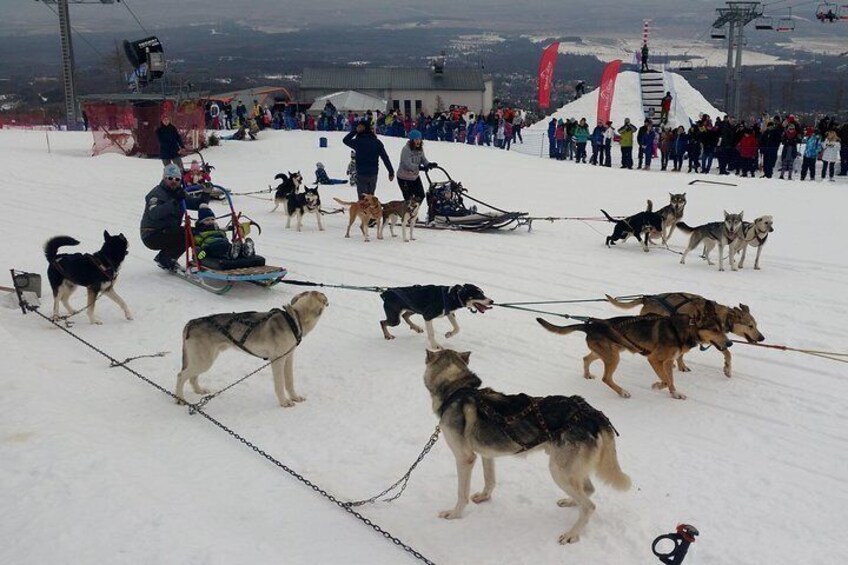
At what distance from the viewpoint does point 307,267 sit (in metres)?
9.27

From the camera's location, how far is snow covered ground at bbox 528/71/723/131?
91.4 feet

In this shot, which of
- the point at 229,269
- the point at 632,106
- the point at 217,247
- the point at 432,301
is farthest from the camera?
the point at 632,106

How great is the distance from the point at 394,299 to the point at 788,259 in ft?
18.6

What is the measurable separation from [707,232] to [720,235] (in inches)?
7.6

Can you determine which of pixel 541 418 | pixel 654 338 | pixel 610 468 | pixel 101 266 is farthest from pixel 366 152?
pixel 610 468

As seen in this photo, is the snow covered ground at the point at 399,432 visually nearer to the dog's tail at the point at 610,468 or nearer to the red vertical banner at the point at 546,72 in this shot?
the dog's tail at the point at 610,468

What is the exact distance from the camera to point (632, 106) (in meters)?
29.0

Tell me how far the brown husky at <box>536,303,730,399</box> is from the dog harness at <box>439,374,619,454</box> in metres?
1.67

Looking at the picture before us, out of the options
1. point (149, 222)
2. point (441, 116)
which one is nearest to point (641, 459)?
point (149, 222)

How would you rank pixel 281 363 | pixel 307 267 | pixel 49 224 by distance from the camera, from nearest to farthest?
pixel 281 363 < pixel 307 267 < pixel 49 224

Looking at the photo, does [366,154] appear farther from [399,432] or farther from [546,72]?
[546,72]

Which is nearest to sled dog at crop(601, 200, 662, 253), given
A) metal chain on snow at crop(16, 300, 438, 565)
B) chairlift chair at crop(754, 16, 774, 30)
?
metal chain on snow at crop(16, 300, 438, 565)

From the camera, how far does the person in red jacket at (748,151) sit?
55.0 ft

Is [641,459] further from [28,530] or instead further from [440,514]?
[28,530]
